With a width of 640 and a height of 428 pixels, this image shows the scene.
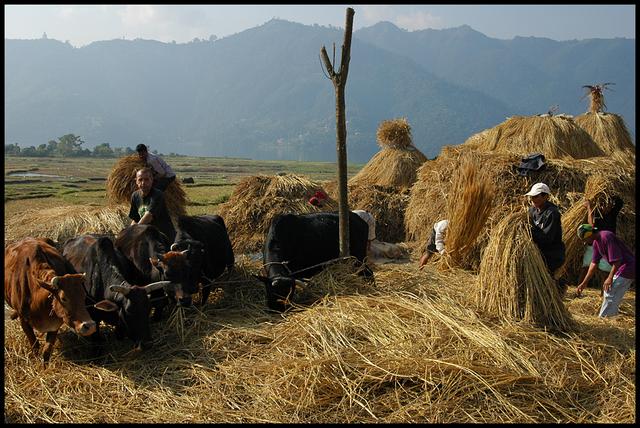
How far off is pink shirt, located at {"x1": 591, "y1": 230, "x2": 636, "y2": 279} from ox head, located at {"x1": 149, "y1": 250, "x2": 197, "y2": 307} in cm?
527

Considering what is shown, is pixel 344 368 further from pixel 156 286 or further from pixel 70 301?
pixel 70 301

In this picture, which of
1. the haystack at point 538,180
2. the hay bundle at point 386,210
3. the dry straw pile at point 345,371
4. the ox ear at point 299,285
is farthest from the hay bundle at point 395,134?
the dry straw pile at point 345,371

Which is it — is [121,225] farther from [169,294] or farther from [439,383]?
[439,383]

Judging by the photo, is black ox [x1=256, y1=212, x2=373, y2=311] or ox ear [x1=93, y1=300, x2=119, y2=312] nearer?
ox ear [x1=93, y1=300, x2=119, y2=312]

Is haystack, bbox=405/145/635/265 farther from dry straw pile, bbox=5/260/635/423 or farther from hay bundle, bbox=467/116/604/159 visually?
dry straw pile, bbox=5/260/635/423

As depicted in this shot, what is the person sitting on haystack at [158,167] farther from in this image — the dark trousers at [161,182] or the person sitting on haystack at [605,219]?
the person sitting on haystack at [605,219]

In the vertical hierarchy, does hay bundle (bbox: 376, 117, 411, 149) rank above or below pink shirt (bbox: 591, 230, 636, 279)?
above

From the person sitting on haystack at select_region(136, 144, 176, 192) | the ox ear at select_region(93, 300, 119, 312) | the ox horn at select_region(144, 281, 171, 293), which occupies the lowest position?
the ox ear at select_region(93, 300, 119, 312)

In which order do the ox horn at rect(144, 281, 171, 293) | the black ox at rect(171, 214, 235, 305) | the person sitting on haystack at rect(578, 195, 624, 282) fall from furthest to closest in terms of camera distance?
1. the person sitting on haystack at rect(578, 195, 624, 282)
2. the black ox at rect(171, 214, 235, 305)
3. the ox horn at rect(144, 281, 171, 293)

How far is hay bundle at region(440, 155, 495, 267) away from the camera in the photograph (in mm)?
8188

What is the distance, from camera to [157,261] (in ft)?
20.0

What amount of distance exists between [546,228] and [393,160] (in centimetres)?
1001

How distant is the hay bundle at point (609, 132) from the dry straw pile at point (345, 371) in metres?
9.75

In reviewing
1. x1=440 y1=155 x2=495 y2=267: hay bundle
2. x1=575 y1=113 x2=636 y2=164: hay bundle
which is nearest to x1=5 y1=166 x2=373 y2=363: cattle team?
x1=440 y1=155 x2=495 y2=267: hay bundle
